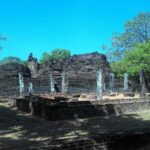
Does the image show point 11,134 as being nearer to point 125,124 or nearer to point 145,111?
point 125,124

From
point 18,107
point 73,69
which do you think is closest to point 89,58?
point 73,69

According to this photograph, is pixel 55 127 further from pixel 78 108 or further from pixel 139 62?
pixel 139 62

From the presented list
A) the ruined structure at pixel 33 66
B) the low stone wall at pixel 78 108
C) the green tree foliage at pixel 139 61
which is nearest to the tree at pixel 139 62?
the green tree foliage at pixel 139 61

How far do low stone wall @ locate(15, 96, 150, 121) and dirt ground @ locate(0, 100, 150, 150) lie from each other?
427mm

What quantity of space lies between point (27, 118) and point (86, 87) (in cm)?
1583

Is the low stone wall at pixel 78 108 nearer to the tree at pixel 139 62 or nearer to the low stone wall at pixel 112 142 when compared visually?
the low stone wall at pixel 112 142

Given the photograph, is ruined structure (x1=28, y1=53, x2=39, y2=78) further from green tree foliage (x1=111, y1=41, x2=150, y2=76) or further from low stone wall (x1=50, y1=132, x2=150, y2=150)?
low stone wall (x1=50, y1=132, x2=150, y2=150)

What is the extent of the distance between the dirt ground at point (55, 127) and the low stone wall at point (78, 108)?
0.43 metres

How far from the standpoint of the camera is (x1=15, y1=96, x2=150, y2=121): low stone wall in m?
15.1

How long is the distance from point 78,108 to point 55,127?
2593 millimetres

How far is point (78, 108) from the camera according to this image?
15633 mm

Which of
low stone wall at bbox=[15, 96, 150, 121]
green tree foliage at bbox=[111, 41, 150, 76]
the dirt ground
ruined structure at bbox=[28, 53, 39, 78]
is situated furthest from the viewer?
ruined structure at bbox=[28, 53, 39, 78]

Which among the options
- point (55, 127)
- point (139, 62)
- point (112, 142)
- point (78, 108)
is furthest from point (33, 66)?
point (112, 142)

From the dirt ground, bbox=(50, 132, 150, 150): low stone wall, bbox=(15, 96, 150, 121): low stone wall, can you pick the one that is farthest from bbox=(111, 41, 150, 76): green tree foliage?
bbox=(50, 132, 150, 150): low stone wall
